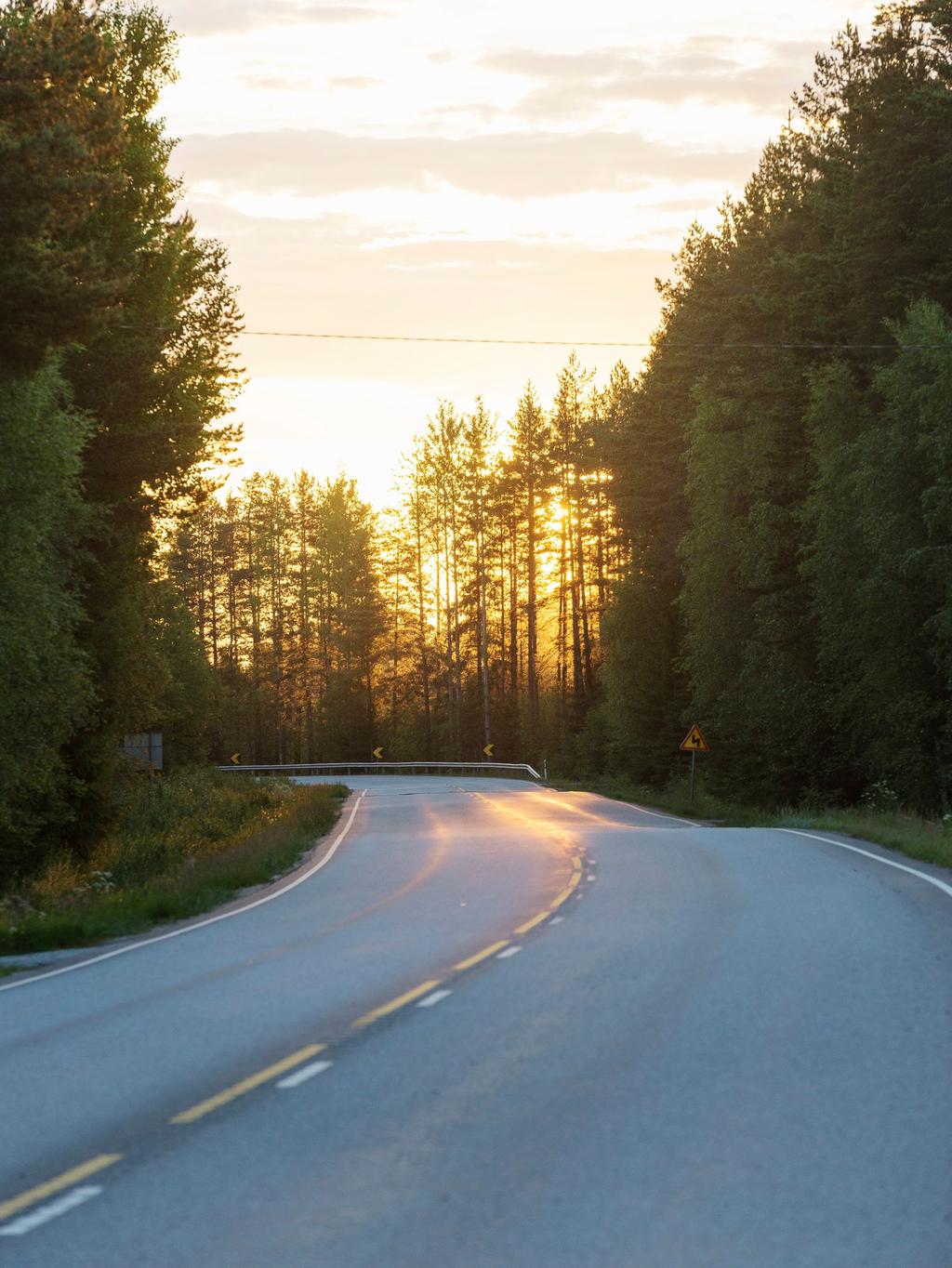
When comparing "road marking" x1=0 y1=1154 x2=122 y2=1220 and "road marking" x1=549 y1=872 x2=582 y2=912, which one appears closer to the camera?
"road marking" x1=0 y1=1154 x2=122 y2=1220

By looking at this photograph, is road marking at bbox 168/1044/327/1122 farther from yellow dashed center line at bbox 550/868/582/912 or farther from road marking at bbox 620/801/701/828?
road marking at bbox 620/801/701/828

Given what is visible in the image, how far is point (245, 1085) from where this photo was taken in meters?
8.82

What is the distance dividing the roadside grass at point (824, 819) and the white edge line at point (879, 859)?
0.55 metres

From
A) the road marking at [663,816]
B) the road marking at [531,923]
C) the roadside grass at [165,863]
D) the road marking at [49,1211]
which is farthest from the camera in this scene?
the road marking at [663,816]

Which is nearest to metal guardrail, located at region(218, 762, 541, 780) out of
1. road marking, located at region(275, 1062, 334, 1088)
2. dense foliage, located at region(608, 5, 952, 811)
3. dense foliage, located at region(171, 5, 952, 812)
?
dense foliage, located at region(171, 5, 952, 812)

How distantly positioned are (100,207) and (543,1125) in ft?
100

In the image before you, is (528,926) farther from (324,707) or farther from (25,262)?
(324,707)

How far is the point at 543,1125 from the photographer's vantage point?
7.61m

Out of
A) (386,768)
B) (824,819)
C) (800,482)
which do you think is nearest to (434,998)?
(824,819)

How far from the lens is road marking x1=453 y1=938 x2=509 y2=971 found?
535 inches

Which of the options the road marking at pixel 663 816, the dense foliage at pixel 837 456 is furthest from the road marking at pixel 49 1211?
the road marking at pixel 663 816

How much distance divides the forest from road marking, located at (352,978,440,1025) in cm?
1437

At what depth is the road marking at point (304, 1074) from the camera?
8.83 meters

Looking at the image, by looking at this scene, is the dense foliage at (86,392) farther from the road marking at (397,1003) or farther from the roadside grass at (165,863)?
the road marking at (397,1003)
